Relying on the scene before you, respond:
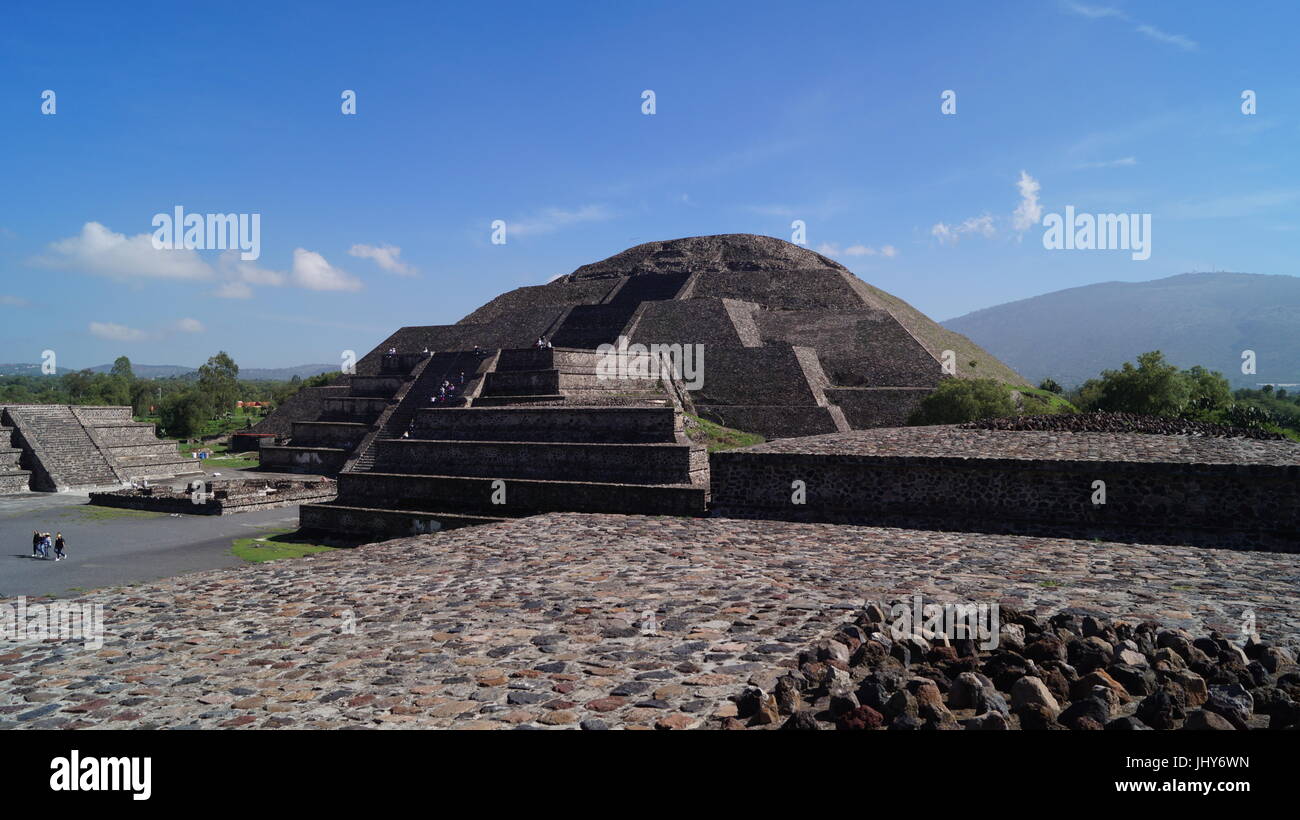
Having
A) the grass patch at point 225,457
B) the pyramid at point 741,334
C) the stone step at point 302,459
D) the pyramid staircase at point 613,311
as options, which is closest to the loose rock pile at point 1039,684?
the pyramid at point 741,334

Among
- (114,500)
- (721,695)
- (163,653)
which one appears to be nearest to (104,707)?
(163,653)

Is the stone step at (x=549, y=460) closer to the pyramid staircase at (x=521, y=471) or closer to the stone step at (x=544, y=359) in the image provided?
the pyramid staircase at (x=521, y=471)

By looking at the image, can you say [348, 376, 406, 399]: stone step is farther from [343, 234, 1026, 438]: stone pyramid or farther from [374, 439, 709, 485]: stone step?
[343, 234, 1026, 438]: stone pyramid

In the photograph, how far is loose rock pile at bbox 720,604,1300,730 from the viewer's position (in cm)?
341

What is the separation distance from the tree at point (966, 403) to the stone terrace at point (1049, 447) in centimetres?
882

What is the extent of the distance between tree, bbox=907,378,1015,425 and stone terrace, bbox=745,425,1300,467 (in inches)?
347

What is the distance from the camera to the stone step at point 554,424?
1545 centimetres

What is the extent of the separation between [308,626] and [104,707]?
5.15ft

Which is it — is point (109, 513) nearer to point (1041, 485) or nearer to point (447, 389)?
point (447, 389)

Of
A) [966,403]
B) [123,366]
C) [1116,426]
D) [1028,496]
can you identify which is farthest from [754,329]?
[123,366]

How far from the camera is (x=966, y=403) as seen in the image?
21359 millimetres

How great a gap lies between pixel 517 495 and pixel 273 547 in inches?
204

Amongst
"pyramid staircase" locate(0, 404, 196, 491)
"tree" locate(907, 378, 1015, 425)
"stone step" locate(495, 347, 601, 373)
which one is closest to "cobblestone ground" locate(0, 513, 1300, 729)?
"stone step" locate(495, 347, 601, 373)

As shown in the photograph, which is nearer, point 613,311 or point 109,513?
point 109,513
